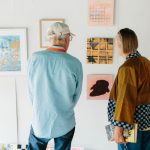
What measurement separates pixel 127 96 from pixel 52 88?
46 cm

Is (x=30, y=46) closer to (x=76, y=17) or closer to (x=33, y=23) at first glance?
(x=33, y=23)

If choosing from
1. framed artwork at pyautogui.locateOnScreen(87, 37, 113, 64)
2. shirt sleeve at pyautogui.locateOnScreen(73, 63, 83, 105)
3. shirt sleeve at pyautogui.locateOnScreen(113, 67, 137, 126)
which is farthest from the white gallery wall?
shirt sleeve at pyautogui.locateOnScreen(113, 67, 137, 126)

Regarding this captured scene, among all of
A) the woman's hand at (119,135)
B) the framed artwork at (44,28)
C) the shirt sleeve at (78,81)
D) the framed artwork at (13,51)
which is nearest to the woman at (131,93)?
the woman's hand at (119,135)

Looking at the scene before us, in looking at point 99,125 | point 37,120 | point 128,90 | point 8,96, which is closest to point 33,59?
point 37,120

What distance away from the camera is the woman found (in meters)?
1.60

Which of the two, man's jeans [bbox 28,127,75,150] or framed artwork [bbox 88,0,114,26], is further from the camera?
framed artwork [bbox 88,0,114,26]

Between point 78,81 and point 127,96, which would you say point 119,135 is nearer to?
point 127,96

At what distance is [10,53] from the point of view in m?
2.36

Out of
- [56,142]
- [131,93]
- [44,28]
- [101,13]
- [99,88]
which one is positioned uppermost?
[101,13]

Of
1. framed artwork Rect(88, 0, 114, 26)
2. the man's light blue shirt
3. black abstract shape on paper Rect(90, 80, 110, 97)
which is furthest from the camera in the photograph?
black abstract shape on paper Rect(90, 80, 110, 97)

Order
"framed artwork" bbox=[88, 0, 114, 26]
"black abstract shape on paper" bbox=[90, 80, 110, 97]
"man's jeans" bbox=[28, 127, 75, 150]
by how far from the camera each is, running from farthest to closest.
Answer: "black abstract shape on paper" bbox=[90, 80, 110, 97]
"framed artwork" bbox=[88, 0, 114, 26]
"man's jeans" bbox=[28, 127, 75, 150]

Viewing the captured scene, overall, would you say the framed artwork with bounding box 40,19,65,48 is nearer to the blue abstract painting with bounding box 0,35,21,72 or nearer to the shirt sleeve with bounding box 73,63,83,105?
the blue abstract painting with bounding box 0,35,21,72

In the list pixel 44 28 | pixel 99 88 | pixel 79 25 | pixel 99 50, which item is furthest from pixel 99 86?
pixel 44 28

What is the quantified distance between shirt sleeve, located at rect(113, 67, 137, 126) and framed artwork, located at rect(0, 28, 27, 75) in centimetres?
107
